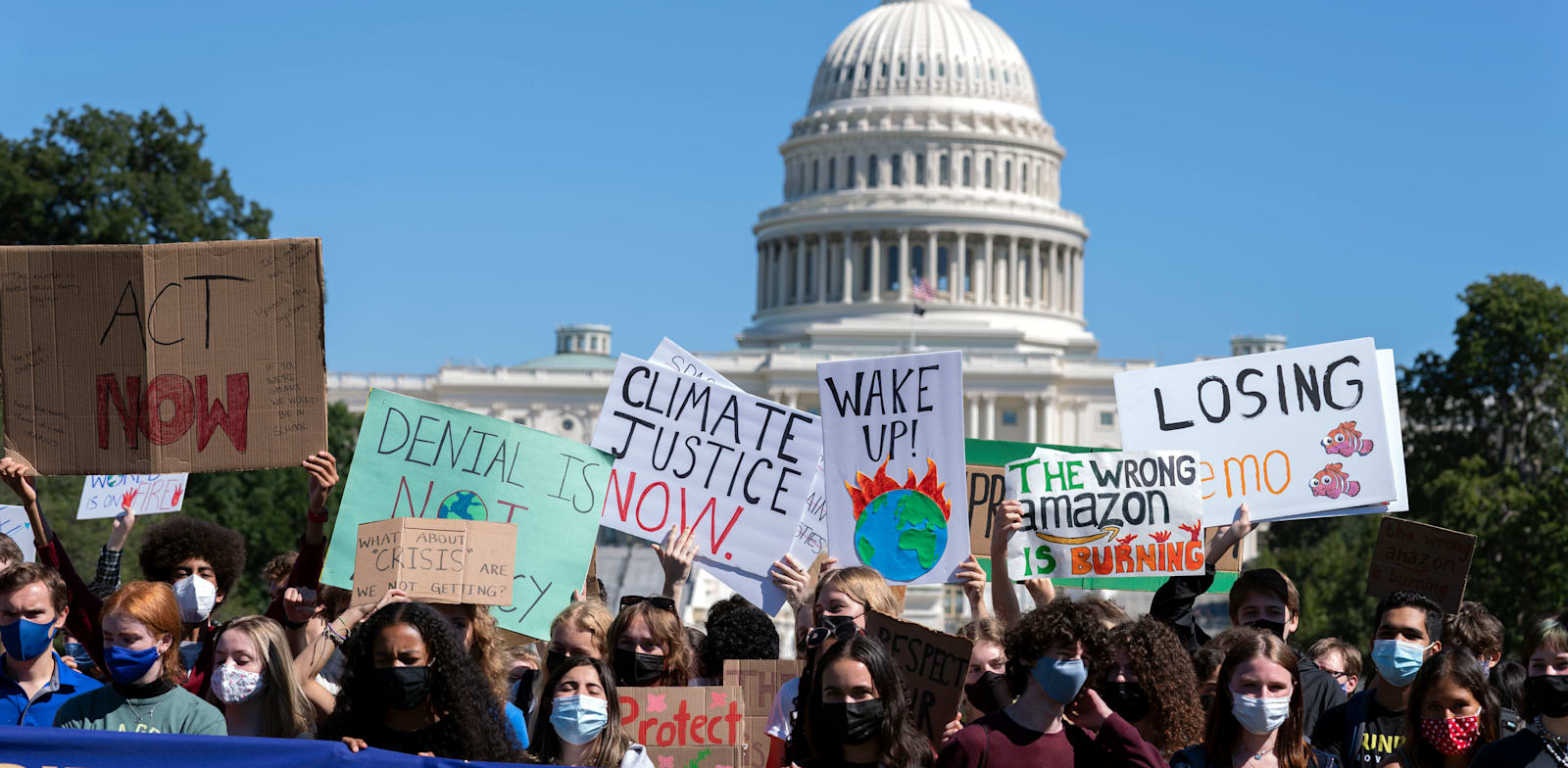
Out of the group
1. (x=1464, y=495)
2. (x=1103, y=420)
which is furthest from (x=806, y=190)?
(x=1464, y=495)

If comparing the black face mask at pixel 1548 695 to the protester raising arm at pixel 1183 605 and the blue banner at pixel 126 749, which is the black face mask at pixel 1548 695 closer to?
the protester raising arm at pixel 1183 605

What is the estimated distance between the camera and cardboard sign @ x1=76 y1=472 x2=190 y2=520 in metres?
11.6

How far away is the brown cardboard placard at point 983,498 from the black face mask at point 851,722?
5.14 m

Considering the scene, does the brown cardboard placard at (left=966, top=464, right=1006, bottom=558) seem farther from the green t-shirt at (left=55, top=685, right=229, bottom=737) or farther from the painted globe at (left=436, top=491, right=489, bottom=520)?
the green t-shirt at (left=55, top=685, right=229, bottom=737)

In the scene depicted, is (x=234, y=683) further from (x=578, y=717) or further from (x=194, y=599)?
(x=194, y=599)

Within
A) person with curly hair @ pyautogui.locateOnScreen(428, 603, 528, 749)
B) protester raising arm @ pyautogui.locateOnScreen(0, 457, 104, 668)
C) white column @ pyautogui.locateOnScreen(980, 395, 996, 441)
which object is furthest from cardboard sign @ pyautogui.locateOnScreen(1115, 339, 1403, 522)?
white column @ pyautogui.locateOnScreen(980, 395, 996, 441)

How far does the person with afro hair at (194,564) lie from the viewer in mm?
8438

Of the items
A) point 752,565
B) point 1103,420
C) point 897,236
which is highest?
point 897,236

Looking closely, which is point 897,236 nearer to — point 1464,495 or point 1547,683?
point 1464,495

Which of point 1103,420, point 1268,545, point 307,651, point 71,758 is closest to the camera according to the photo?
point 71,758

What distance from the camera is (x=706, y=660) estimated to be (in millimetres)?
9398

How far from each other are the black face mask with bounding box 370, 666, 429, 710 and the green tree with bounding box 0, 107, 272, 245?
4037 centimetres

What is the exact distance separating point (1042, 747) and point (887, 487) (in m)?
3.61

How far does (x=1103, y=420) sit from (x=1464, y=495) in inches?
2155
